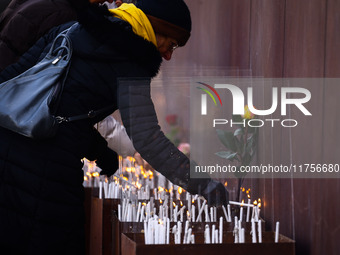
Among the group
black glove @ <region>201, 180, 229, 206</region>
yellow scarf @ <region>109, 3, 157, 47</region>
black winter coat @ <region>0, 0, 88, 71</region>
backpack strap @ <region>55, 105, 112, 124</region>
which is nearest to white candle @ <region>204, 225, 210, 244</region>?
black glove @ <region>201, 180, 229, 206</region>

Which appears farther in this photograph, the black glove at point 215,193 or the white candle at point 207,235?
the white candle at point 207,235

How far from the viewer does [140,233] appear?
9.91ft

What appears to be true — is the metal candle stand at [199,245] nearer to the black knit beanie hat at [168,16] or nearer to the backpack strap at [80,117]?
the backpack strap at [80,117]

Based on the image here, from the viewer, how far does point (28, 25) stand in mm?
3588

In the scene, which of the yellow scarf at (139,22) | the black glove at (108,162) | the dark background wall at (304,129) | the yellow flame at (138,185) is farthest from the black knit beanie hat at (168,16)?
the yellow flame at (138,185)

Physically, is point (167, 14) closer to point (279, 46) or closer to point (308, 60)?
point (308, 60)

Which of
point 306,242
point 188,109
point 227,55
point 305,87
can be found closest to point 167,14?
point 188,109

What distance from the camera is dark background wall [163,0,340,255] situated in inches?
112

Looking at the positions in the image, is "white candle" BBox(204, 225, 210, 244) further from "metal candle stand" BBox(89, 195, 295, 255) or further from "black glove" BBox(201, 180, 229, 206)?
"black glove" BBox(201, 180, 229, 206)

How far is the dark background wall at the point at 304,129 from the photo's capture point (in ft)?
9.34

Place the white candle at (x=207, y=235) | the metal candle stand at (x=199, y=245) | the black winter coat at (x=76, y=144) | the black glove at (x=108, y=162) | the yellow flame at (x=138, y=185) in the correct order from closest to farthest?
the metal candle stand at (x=199, y=245)
the black winter coat at (x=76, y=144)
the white candle at (x=207, y=235)
the black glove at (x=108, y=162)
the yellow flame at (x=138, y=185)

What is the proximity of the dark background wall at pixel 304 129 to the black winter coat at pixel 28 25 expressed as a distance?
2.49ft

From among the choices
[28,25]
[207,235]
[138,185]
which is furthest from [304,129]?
[28,25]

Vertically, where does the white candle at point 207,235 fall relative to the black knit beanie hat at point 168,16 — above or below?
below
